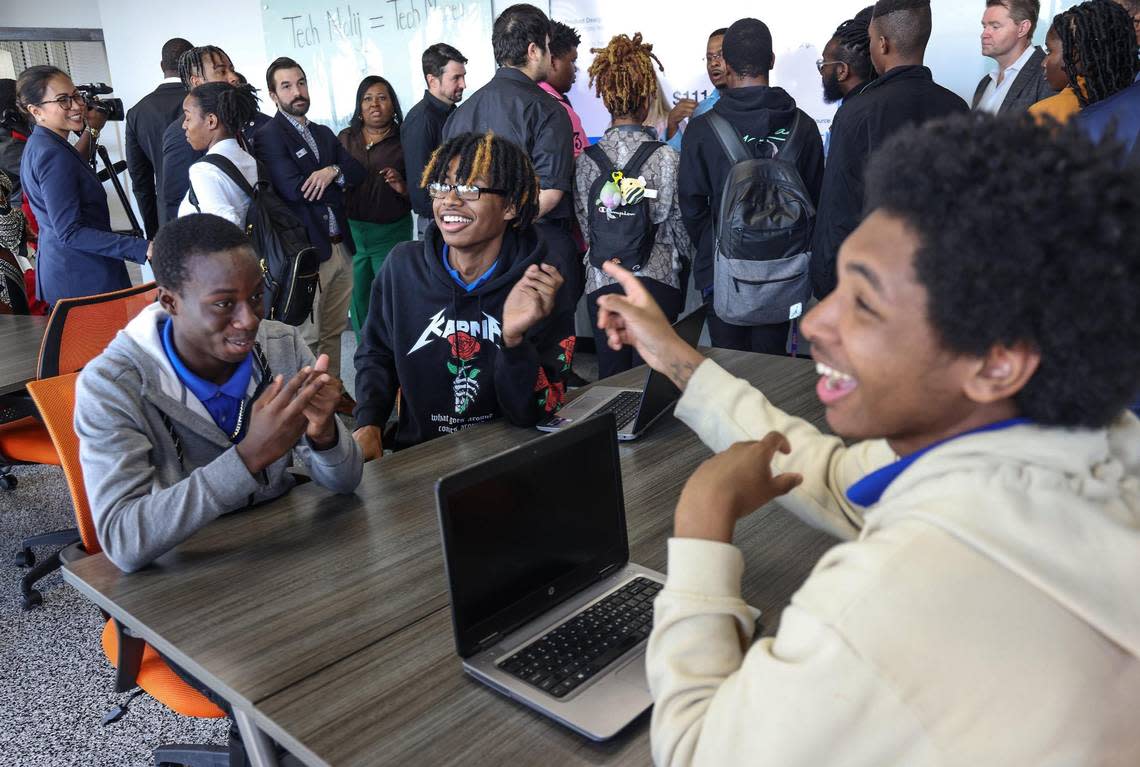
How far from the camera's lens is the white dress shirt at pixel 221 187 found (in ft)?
10.3

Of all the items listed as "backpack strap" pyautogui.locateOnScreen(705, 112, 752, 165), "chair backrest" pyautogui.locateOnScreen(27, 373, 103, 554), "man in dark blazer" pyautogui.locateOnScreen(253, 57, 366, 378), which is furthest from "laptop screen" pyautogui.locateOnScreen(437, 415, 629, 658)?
"man in dark blazer" pyautogui.locateOnScreen(253, 57, 366, 378)

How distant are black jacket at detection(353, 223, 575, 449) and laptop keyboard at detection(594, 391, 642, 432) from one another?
0.40ft

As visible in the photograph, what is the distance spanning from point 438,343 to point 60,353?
1225mm

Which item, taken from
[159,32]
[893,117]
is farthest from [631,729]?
[159,32]

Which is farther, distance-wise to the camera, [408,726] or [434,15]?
[434,15]

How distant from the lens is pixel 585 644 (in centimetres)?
104

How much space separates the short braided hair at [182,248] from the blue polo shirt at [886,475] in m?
1.23

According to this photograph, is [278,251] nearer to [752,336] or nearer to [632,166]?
[632,166]

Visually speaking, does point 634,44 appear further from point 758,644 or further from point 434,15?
point 758,644

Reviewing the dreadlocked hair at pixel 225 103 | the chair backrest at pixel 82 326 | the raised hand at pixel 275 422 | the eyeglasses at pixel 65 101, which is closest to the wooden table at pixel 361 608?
the raised hand at pixel 275 422

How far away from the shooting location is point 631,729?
0.92m

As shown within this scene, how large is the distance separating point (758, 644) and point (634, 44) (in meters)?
3.04

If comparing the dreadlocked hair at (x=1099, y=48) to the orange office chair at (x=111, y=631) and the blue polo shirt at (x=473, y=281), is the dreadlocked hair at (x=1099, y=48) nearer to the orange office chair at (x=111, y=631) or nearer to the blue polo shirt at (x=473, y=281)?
the blue polo shirt at (x=473, y=281)

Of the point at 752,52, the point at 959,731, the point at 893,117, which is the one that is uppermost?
the point at 752,52
